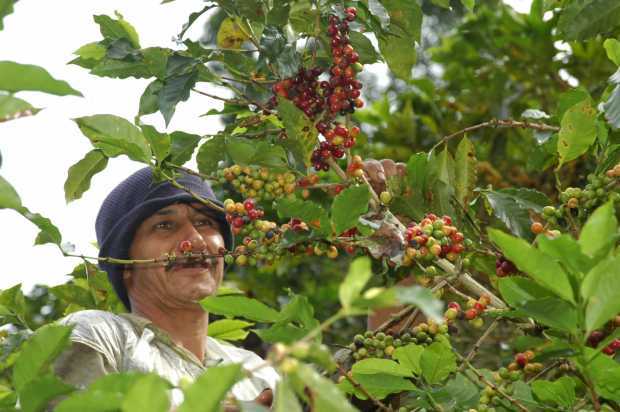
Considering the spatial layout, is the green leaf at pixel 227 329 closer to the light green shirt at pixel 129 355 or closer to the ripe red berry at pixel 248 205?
the light green shirt at pixel 129 355

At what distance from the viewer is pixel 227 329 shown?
10.0 ft

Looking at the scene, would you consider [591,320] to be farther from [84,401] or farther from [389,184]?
[389,184]

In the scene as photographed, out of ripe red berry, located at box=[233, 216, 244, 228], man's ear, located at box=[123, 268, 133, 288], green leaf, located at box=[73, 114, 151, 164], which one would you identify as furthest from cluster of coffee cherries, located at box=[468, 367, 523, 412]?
man's ear, located at box=[123, 268, 133, 288]

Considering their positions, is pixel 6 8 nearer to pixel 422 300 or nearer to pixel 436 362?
pixel 422 300

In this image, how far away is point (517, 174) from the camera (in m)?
4.66

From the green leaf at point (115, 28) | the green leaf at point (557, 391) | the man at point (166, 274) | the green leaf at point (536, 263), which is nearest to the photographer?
the green leaf at point (536, 263)

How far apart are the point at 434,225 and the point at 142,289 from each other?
115cm

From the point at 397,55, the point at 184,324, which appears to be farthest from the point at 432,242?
the point at 184,324

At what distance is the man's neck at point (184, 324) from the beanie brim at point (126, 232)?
0.36 ft

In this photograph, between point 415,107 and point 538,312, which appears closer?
point 538,312

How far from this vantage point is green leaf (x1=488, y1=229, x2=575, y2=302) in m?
1.42

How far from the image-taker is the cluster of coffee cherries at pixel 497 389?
1878 millimetres

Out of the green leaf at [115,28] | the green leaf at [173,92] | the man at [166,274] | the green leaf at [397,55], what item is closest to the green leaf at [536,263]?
the green leaf at [173,92]

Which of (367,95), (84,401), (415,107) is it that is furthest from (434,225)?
(367,95)
